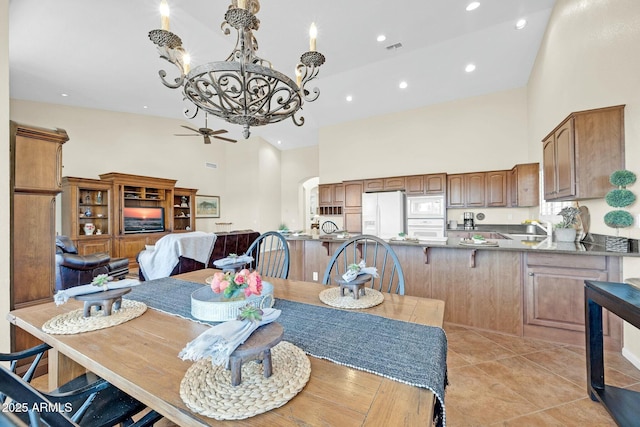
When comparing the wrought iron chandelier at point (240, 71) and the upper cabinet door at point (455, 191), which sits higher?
the wrought iron chandelier at point (240, 71)

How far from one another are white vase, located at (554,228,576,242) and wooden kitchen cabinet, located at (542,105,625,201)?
16.1 inches

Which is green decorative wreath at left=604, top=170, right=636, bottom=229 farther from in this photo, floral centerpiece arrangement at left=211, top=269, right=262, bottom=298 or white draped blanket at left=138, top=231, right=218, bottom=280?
white draped blanket at left=138, top=231, right=218, bottom=280

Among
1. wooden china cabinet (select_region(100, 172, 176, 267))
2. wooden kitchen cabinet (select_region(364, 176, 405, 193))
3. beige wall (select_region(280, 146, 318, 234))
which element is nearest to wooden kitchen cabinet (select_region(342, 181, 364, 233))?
wooden kitchen cabinet (select_region(364, 176, 405, 193))

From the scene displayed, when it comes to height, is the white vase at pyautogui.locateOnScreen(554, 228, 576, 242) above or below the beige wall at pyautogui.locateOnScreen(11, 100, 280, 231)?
below

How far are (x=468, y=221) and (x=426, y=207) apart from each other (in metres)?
0.90

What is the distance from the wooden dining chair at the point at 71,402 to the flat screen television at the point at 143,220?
6282 millimetres

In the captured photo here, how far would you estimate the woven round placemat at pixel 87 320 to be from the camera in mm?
1114

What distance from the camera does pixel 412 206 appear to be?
6.08 meters

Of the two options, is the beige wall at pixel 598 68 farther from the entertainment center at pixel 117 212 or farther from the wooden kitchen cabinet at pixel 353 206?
the entertainment center at pixel 117 212

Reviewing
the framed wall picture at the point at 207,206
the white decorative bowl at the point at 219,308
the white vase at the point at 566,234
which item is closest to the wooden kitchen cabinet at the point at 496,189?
the white vase at the point at 566,234

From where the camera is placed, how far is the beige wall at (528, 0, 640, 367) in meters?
2.21

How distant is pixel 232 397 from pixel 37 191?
248 centimetres

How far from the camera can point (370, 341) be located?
1.01 meters

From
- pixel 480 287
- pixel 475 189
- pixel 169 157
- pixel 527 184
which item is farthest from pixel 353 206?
pixel 169 157
